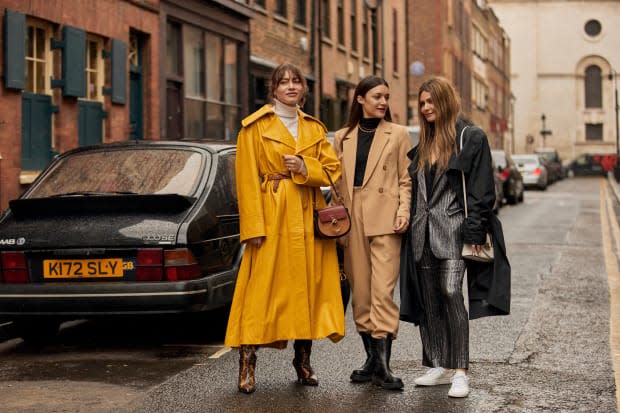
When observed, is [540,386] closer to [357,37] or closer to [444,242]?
[444,242]

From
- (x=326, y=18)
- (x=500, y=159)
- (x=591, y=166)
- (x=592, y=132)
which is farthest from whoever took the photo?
(x=592, y=132)

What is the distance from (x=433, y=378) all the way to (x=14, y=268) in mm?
3004

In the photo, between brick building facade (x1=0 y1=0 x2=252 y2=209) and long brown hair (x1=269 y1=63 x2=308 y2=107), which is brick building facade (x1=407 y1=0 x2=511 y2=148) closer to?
brick building facade (x1=0 y1=0 x2=252 y2=209)

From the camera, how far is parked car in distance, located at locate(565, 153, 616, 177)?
80625 mm

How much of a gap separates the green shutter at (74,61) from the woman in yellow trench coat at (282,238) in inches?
391

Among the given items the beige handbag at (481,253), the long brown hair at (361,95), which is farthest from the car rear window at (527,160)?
the beige handbag at (481,253)

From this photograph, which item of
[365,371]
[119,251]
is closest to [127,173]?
[119,251]

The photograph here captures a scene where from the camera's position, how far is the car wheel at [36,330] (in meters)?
8.40

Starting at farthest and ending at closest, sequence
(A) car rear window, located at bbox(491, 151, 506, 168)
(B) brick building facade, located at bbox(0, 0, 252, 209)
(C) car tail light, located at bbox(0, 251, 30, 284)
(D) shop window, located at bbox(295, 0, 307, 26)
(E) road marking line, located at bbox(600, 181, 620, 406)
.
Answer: (A) car rear window, located at bbox(491, 151, 506, 168) < (D) shop window, located at bbox(295, 0, 307, 26) < (B) brick building facade, located at bbox(0, 0, 252, 209) < (C) car tail light, located at bbox(0, 251, 30, 284) < (E) road marking line, located at bbox(600, 181, 620, 406)

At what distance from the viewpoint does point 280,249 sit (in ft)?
21.2

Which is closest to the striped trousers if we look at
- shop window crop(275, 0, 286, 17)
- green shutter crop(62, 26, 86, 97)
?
green shutter crop(62, 26, 86, 97)

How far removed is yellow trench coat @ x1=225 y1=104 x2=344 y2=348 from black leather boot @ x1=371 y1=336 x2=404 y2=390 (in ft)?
0.83

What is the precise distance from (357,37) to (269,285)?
29.9m

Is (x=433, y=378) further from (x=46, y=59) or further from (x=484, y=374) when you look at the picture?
(x=46, y=59)
